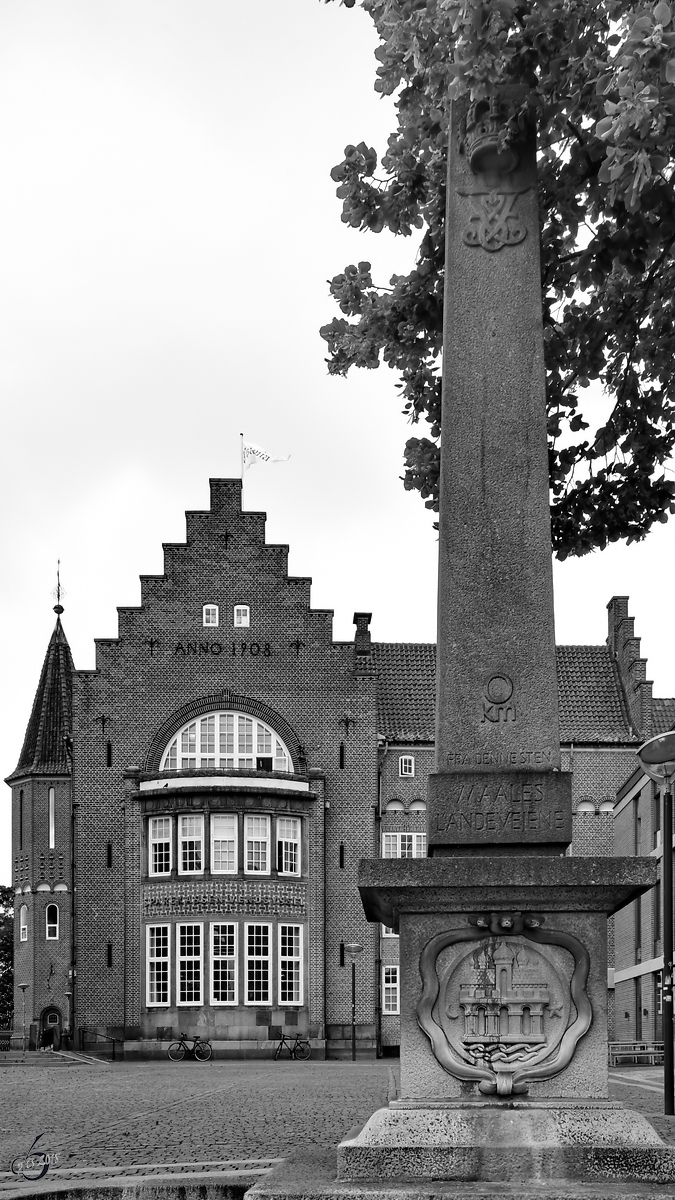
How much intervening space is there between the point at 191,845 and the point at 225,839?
1.24 metres

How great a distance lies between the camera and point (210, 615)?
191 feet

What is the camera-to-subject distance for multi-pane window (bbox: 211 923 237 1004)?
54.5 metres

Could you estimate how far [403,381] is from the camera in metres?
12.4

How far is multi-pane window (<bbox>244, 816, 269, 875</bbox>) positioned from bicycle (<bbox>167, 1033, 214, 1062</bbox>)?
5801 millimetres

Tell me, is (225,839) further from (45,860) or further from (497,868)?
(497,868)

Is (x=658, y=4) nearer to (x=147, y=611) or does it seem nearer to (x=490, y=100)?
(x=490, y=100)

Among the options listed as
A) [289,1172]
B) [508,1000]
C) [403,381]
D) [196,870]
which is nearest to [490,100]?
[403,381]

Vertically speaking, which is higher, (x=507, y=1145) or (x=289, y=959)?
(x=507, y=1145)

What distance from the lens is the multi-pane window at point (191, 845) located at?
55625mm

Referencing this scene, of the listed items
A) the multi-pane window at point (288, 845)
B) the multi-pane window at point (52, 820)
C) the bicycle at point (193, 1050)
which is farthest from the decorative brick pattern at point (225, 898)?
the multi-pane window at point (52, 820)

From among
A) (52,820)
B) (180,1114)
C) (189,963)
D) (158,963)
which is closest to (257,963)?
(189,963)

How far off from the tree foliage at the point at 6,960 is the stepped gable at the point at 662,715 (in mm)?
38608

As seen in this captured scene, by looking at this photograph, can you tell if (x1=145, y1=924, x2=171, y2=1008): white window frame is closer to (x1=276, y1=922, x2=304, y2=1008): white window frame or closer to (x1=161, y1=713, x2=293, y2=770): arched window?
(x1=276, y1=922, x2=304, y2=1008): white window frame

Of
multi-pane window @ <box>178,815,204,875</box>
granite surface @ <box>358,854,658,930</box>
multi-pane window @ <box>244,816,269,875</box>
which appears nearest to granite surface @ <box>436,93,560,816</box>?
granite surface @ <box>358,854,658,930</box>
